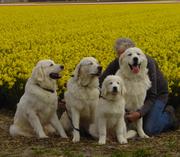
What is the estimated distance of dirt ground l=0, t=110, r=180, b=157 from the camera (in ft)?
21.7

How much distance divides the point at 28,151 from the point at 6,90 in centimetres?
346

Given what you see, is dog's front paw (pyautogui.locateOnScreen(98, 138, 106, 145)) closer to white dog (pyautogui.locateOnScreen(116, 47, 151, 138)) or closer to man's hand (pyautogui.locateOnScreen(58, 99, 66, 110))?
white dog (pyautogui.locateOnScreen(116, 47, 151, 138))

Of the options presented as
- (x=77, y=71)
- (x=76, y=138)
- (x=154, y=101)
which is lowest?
(x=76, y=138)

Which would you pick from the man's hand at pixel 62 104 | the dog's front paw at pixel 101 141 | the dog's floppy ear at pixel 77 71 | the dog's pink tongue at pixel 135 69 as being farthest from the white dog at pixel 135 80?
the man's hand at pixel 62 104

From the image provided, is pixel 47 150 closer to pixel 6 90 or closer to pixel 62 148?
pixel 62 148

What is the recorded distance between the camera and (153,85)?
830 cm

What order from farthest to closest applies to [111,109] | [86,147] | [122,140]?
[122,140] → [111,109] → [86,147]

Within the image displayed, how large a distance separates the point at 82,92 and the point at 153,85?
1.10m

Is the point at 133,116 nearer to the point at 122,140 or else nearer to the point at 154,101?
the point at 122,140

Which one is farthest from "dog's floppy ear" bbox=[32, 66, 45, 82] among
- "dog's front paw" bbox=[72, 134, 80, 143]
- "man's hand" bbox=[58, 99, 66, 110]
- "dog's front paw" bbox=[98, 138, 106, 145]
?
"dog's front paw" bbox=[98, 138, 106, 145]

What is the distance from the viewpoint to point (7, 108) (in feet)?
34.5

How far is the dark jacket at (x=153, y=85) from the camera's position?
8.23 metres

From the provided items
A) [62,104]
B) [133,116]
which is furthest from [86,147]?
[62,104]

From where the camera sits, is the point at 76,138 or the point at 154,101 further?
the point at 154,101
